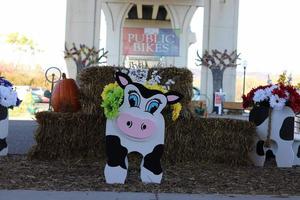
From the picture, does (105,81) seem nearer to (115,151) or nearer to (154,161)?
(115,151)

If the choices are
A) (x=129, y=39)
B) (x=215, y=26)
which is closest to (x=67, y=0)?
(x=215, y=26)

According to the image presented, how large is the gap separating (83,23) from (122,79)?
27.5m

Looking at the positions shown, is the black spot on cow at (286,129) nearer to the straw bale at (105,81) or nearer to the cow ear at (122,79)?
the straw bale at (105,81)

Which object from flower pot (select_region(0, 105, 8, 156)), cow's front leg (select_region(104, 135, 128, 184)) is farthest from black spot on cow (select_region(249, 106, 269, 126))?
flower pot (select_region(0, 105, 8, 156))

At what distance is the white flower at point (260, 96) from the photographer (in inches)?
383

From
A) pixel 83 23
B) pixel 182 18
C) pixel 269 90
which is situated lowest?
pixel 269 90

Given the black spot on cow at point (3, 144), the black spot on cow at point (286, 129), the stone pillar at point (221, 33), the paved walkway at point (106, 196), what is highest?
the stone pillar at point (221, 33)

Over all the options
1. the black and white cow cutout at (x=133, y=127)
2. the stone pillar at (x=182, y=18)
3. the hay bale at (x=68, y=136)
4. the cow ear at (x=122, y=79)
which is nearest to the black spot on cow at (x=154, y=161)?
the black and white cow cutout at (x=133, y=127)

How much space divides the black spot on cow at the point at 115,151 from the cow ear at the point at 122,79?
2.50 ft

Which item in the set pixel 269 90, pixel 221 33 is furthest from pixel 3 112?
pixel 221 33

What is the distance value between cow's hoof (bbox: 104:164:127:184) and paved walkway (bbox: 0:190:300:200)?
1.74 feet

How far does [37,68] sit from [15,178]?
244ft

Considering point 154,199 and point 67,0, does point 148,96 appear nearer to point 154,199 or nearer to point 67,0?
point 154,199

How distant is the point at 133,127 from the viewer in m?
7.66
